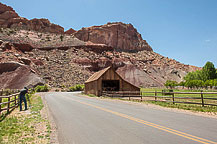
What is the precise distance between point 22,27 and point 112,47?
62807mm

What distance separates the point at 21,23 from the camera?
11106cm

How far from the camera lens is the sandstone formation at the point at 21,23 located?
368 ft

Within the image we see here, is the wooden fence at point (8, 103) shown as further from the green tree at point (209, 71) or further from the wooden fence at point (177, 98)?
the green tree at point (209, 71)

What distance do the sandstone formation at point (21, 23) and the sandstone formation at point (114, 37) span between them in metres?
23.3

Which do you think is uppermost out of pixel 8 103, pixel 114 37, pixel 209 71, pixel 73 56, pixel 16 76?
pixel 114 37

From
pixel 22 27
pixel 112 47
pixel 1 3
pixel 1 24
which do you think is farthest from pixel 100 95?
pixel 1 3

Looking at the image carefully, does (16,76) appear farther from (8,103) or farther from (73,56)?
(8,103)

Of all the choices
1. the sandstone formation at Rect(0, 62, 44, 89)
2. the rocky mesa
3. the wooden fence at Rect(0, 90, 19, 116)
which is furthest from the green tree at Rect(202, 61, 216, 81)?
the wooden fence at Rect(0, 90, 19, 116)

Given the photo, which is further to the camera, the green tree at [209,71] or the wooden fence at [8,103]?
the green tree at [209,71]

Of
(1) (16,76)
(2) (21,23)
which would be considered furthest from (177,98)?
(2) (21,23)

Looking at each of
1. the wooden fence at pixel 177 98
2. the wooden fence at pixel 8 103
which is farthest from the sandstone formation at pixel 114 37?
the wooden fence at pixel 8 103

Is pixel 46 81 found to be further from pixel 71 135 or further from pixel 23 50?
pixel 71 135

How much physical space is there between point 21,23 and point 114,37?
65.3 m

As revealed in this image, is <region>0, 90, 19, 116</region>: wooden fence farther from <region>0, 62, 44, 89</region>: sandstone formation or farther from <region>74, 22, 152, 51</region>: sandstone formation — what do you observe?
<region>74, 22, 152, 51</region>: sandstone formation
